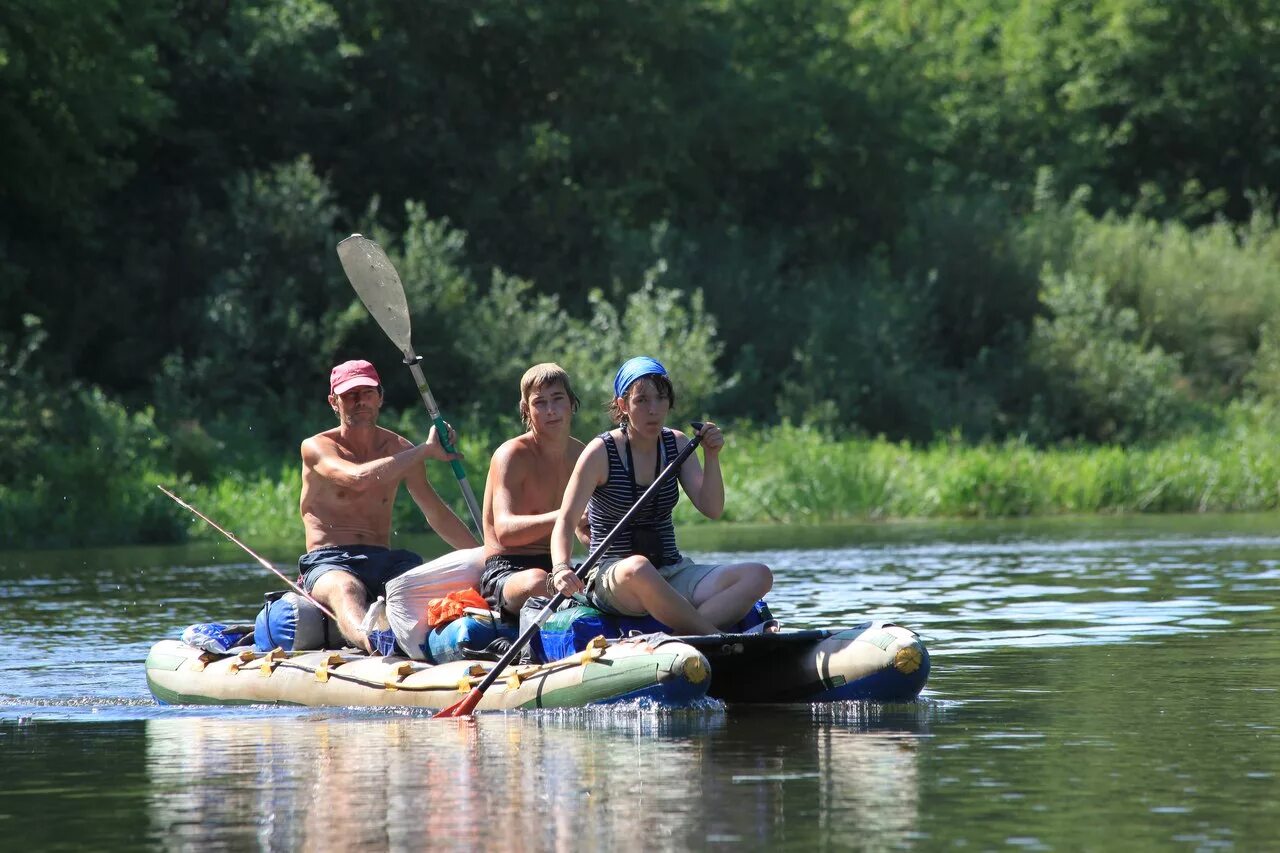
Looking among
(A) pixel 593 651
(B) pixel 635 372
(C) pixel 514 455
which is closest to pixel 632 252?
(C) pixel 514 455

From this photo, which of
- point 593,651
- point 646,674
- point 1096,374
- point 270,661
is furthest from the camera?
point 1096,374

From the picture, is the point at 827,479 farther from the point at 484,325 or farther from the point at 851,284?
the point at 851,284

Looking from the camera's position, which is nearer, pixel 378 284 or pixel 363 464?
pixel 363 464

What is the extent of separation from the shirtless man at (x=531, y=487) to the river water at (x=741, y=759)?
28.0 inches

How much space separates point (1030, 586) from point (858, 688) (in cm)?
802

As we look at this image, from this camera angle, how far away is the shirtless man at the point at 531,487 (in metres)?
11.0

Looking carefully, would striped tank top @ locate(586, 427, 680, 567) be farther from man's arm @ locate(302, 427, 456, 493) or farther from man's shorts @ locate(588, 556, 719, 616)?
man's arm @ locate(302, 427, 456, 493)

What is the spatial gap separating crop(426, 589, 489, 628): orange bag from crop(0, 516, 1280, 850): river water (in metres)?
0.51

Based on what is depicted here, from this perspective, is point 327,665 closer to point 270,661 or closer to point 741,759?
point 270,661

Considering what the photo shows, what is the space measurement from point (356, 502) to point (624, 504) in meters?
2.02

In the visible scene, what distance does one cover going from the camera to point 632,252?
38781 millimetres

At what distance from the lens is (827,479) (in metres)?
30.0

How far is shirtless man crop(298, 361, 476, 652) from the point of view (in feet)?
38.6

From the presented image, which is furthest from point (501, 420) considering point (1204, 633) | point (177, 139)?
point (1204, 633)
